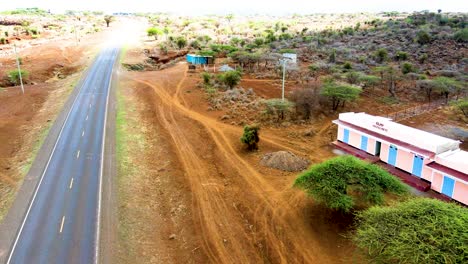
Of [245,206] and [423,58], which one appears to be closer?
[245,206]

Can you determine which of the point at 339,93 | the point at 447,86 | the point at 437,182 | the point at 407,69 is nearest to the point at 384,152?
the point at 437,182

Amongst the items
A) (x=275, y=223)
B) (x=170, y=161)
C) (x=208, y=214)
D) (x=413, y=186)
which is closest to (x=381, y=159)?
(x=413, y=186)

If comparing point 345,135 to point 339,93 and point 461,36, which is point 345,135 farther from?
point 461,36

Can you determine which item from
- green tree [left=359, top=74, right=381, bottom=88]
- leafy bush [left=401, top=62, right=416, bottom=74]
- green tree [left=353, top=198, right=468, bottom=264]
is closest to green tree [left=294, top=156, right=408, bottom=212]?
green tree [left=353, top=198, right=468, bottom=264]

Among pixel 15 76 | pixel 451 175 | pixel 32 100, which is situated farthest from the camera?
pixel 15 76

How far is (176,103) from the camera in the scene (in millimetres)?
55562

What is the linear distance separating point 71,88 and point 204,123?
3034 cm

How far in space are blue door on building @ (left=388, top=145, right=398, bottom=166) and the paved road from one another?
25945 mm

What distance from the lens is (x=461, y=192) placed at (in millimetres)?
28297

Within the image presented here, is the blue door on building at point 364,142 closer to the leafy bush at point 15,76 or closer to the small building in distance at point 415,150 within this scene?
the small building in distance at point 415,150

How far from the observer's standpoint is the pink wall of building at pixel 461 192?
28.0m

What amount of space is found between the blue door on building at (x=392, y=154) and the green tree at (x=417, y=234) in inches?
556

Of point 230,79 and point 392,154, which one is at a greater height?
point 230,79

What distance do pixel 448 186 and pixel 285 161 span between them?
13586 mm
